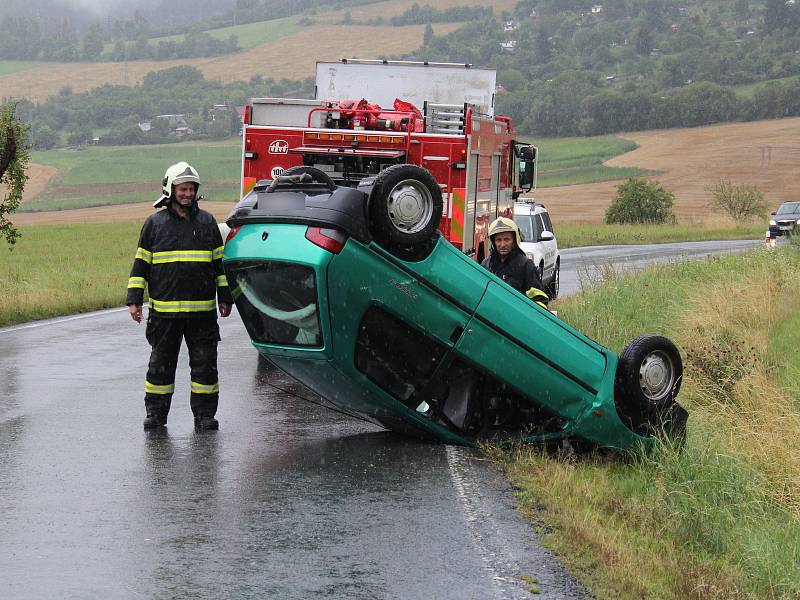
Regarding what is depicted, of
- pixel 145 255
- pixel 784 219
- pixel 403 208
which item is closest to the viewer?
pixel 403 208

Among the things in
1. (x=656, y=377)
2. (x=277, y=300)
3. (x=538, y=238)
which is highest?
(x=277, y=300)

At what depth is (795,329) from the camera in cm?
1405

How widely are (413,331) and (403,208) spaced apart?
2.53ft

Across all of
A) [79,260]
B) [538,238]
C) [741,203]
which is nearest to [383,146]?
[538,238]

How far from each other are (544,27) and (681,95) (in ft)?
251

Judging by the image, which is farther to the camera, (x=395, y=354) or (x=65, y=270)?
(x=65, y=270)

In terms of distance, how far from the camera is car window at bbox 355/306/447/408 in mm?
7961

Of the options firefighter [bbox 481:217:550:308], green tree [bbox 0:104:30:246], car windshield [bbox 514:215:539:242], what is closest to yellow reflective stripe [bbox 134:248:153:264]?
firefighter [bbox 481:217:550:308]

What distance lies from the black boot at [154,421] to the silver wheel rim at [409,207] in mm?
2414

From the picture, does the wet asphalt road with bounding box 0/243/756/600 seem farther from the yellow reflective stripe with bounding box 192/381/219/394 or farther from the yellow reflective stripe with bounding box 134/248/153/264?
the yellow reflective stripe with bounding box 134/248/153/264

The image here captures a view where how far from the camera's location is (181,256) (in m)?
8.86

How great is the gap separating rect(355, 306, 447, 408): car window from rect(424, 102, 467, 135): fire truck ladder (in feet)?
23.7

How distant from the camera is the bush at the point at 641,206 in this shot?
54469 millimetres

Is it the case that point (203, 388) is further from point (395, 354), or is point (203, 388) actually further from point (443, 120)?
point (443, 120)
